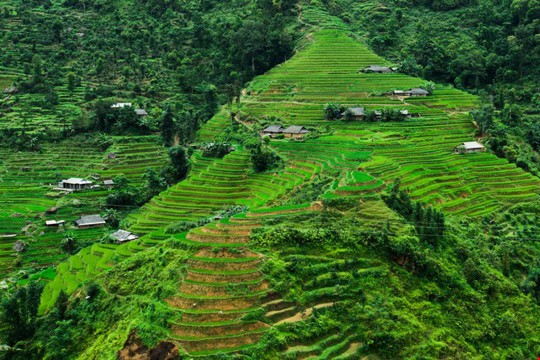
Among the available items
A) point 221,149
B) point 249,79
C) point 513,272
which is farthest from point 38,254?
point 249,79

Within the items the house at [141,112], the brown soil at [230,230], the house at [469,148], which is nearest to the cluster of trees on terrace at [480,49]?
the house at [469,148]

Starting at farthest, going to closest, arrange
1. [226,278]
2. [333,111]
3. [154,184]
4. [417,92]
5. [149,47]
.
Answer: [149,47], [417,92], [333,111], [154,184], [226,278]

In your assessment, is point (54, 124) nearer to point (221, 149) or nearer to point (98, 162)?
point (98, 162)

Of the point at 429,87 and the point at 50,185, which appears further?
the point at 429,87

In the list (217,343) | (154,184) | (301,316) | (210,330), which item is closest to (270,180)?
(154,184)

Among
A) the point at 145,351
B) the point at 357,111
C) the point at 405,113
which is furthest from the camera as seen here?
the point at 357,111

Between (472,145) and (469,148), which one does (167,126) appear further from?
(472,145)
